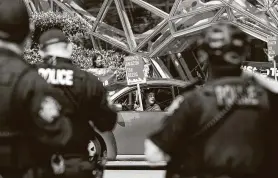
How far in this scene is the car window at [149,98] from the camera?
11.8m

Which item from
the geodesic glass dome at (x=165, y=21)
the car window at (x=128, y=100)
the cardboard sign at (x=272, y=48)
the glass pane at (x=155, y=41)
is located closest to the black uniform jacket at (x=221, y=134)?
the car window at (x=128, y=100)

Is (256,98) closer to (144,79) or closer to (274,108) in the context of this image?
(274,108)

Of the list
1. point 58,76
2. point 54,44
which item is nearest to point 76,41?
point 54,44

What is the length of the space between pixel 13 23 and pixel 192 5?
56.1 feet

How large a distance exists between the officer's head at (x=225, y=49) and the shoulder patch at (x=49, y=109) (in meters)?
0.84

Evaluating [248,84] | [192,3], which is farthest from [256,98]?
[192,3]

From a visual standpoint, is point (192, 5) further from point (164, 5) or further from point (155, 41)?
point (155, 41)

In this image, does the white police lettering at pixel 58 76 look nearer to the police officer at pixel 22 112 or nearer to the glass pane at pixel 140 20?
the police officer at pixel 22 112

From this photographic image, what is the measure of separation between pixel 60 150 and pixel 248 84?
106cm

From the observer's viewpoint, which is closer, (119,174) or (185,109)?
(185,109)

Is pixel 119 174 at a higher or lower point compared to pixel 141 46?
lower

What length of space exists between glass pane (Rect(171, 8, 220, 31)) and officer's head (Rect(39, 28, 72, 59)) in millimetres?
15265

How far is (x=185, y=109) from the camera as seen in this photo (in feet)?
10.9

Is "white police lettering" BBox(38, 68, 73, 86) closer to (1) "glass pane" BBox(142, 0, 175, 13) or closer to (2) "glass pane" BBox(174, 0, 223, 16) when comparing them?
(2) "glass pane" BBox(174, 0, 223, 16)
